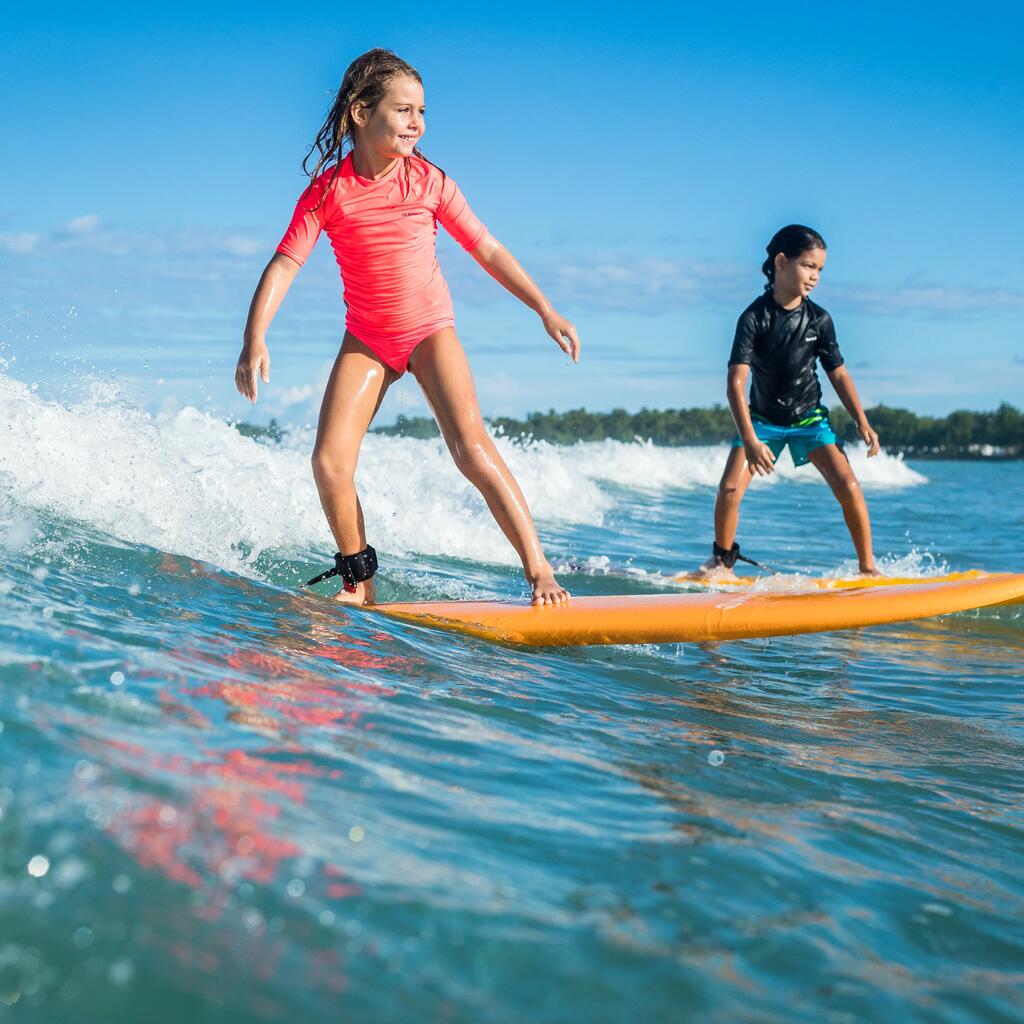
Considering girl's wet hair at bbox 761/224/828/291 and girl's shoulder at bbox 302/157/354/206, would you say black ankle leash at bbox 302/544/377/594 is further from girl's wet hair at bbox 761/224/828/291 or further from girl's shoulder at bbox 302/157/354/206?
girl's wet hair at bbox 761/224/828/291

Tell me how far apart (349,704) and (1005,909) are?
1.39m

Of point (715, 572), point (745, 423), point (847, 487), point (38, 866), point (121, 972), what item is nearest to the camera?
point (121, 972)

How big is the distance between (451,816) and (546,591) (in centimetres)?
233

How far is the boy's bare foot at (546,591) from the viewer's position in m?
4.27

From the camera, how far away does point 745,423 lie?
19.1ft

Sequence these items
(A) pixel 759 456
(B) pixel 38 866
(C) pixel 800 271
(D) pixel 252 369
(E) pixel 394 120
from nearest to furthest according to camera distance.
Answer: (B) pixel 38 866, (D) pixel 252 369, (E) pixel 394 120, (A) pixel 759 456, (C) pixel 800 271

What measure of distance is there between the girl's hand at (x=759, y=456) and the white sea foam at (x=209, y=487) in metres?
2.49

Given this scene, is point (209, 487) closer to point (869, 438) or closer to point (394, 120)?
point (394, 120)

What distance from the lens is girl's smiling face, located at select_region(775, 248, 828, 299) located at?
610 centimetres

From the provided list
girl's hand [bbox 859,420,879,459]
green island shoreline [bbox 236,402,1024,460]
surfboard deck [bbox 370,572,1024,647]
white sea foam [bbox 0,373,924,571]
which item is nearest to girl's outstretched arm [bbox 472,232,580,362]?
surfboard deck [bbox 370,572,1024,647]

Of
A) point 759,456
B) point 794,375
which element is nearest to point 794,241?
point 794,375

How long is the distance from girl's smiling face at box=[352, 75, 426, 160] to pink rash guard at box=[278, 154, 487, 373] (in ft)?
0.46

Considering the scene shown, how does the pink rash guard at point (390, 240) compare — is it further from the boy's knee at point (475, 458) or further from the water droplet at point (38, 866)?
the water droplet at point (38, 866)

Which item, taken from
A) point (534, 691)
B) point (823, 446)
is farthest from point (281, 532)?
point (534, 691)
